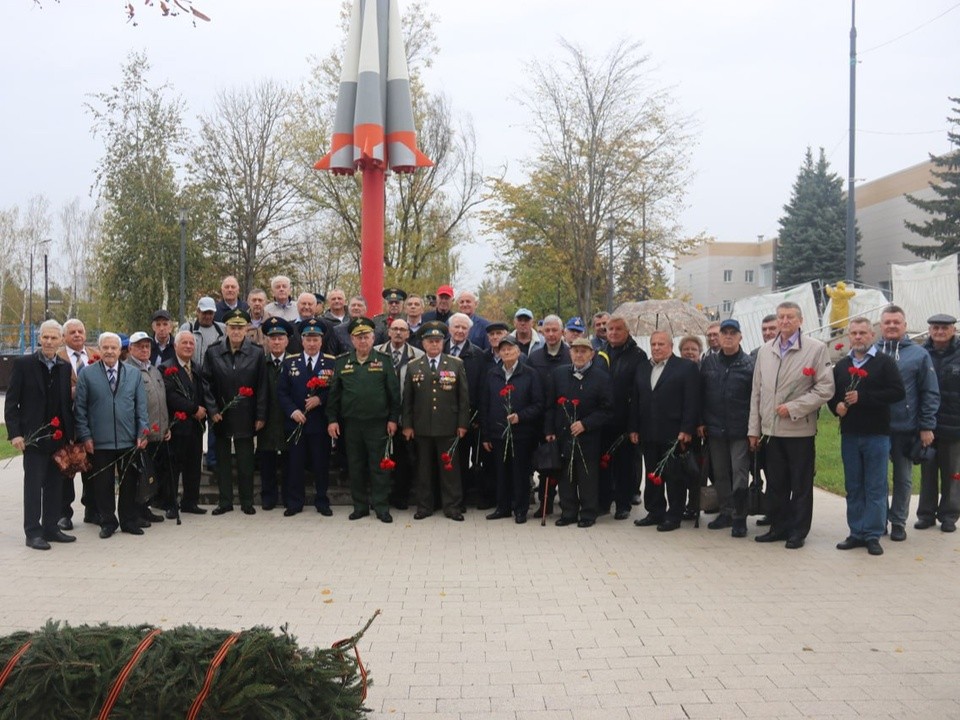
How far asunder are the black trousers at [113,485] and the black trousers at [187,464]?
1.92 ft

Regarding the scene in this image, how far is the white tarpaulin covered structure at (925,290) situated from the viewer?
21.9 meters

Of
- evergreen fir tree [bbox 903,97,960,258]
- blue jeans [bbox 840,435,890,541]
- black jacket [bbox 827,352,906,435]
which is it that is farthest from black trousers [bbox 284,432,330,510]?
evergreen fir tree [bbox 903,97,960,258]

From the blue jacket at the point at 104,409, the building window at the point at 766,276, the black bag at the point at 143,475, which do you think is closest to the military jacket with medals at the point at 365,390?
the black bag at the point at 143,475

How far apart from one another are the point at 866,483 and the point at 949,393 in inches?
58.2

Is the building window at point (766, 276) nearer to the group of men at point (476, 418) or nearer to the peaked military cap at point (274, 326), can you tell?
the group of men at point (476, 418)

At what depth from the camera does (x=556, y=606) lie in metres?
5.68

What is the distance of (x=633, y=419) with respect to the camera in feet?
27.9

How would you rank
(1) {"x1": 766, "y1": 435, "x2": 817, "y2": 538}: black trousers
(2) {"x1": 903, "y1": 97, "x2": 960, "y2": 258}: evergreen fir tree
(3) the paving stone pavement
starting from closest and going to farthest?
(3) the paving stone pavement
(1) {"x1": 766, "y1": 435, "x2": 817, "y2": 538}: black trousers
(2) {"x1": 903, "y1": 97, "x2": 960, "y2": 258}: evergreen fir tree

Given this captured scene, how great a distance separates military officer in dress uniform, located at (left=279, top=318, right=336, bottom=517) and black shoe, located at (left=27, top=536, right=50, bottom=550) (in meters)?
2.27

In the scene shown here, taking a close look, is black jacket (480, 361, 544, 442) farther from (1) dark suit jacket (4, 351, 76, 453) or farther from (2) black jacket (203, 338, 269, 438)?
(1) dark suit jacket (4, 351, 76, 453)

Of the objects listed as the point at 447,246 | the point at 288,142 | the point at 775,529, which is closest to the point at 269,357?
the point at 775,529

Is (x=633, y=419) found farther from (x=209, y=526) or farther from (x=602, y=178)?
(x=602, y=178)

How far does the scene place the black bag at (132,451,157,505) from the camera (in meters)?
7.97

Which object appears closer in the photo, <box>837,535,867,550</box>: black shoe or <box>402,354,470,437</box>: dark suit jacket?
<box>837,535,867,550</box>: black shoe
